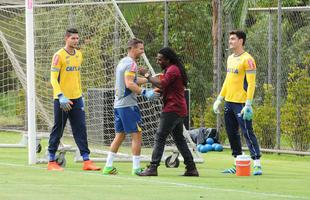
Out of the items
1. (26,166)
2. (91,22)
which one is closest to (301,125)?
(91,22)

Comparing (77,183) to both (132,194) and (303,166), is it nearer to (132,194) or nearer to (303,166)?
(132,194)

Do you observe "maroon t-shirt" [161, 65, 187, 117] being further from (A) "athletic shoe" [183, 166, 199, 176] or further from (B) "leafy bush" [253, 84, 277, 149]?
(B) "leafy bush" [253, 84, 277, 149]

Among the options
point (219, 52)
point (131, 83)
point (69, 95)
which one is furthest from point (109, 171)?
point (219, 52)

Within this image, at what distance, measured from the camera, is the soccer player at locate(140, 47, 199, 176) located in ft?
49.3

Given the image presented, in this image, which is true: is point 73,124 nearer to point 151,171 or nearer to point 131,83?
point 131,83

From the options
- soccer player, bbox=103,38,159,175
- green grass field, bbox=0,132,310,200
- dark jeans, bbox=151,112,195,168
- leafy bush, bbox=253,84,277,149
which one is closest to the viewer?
green grass field, bbox=0,132,310,200

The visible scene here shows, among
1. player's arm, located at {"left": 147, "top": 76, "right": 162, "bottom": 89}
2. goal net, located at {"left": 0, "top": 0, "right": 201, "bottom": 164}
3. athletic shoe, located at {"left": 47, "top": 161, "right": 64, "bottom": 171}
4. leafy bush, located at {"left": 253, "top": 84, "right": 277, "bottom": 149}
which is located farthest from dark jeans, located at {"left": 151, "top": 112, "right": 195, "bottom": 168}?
leafy bush, located at {"left": 253, "top": 84, "right": 277, "bottom": 149}

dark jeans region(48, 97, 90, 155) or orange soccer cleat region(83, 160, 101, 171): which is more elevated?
dark jeans region(48, 97, 90, 155)

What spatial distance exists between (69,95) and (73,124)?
0.48m

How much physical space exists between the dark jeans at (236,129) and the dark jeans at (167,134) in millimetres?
935

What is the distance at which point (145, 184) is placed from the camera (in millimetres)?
13516

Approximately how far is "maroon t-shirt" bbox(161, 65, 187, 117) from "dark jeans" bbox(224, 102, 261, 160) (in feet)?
3.14

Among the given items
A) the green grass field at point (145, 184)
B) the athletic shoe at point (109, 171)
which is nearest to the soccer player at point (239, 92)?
the green grass field at point (145, 184)

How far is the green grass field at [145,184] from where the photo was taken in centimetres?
1192
